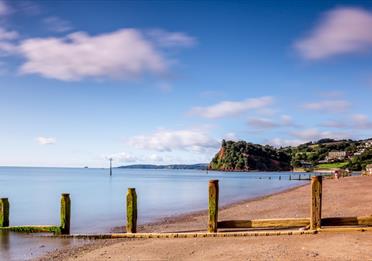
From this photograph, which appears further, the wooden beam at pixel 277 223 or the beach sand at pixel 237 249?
the wooden beam at pixel 277 223

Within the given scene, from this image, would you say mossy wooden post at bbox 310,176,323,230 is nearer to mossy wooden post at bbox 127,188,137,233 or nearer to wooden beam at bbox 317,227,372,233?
wooden beam at bbox 317,227,372,233

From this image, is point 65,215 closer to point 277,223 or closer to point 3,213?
point 3,213

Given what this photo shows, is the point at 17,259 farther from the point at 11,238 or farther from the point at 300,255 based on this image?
the point at 300,255

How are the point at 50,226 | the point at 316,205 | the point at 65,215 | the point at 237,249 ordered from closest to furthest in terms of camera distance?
the point at 237,249 → the point at 316,205 → the point at 65,215 → the point at 50,226

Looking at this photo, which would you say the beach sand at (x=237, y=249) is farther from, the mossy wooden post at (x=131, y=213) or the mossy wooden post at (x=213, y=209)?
the mossy wooden post at (x=131, y=213)

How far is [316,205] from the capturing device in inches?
569

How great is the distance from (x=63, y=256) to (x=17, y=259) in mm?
1837

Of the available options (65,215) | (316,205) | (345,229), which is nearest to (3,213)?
(65,215)

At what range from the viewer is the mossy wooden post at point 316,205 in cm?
1425

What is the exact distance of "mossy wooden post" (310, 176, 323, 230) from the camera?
14.2m

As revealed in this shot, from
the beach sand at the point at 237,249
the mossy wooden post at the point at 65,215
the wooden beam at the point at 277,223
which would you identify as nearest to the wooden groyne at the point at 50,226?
the mossy wooden post at the point at 65,215

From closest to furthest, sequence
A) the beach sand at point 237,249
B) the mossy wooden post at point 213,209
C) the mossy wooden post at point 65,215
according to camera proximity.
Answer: the beach sand at point 237,249, the mossy wooden post at point 213,209, the mossy wooden post at point 65,215

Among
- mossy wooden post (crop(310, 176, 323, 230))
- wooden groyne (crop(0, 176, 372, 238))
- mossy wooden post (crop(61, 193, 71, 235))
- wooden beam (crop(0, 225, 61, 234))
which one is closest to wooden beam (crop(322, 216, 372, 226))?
wooden groyne (crop(0, 176, 372, 238))

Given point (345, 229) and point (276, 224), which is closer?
point (345, 229)
